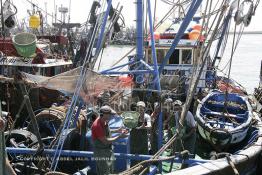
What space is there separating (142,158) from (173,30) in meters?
10.3

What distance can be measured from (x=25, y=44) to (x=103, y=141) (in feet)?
14.8

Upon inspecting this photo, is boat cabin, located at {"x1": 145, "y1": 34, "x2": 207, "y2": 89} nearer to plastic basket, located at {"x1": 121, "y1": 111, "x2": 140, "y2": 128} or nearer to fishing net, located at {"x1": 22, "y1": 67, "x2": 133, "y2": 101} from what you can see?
fishing net, located at {"x1": 22, "y1": 67, "x2": 133, "y2": 101}

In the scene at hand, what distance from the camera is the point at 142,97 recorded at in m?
10.7

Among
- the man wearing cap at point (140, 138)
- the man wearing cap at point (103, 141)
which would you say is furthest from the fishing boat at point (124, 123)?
the man wearing cap at point (103, 141)

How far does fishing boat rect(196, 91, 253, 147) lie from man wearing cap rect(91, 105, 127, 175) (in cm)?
356

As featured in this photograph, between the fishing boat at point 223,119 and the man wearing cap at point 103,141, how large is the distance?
3562 mm

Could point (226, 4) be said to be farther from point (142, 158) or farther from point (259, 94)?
point (259, 94)

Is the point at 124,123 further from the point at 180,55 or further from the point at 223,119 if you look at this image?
the point at 180,55

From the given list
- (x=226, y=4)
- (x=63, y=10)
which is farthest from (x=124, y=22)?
(x=63, y=10)

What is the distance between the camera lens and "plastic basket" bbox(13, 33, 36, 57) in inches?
356

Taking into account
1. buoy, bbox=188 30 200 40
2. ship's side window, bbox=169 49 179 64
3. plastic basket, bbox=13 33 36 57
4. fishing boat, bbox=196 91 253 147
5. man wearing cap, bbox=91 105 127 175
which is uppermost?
buoy, bbox=188 30 200 40

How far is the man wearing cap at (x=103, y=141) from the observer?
5.69 meters

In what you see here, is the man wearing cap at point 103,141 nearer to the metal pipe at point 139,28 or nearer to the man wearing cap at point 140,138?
the man wearing cap at point 140,138

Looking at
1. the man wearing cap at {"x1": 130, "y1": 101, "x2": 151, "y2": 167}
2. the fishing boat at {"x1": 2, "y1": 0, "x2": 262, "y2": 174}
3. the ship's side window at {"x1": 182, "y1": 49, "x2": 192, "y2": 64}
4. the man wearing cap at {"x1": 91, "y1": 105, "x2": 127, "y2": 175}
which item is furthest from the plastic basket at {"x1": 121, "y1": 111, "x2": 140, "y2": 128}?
the ship's side window at {"x1": 182, "y1": 49, "x2": 192, "y2": 64}
